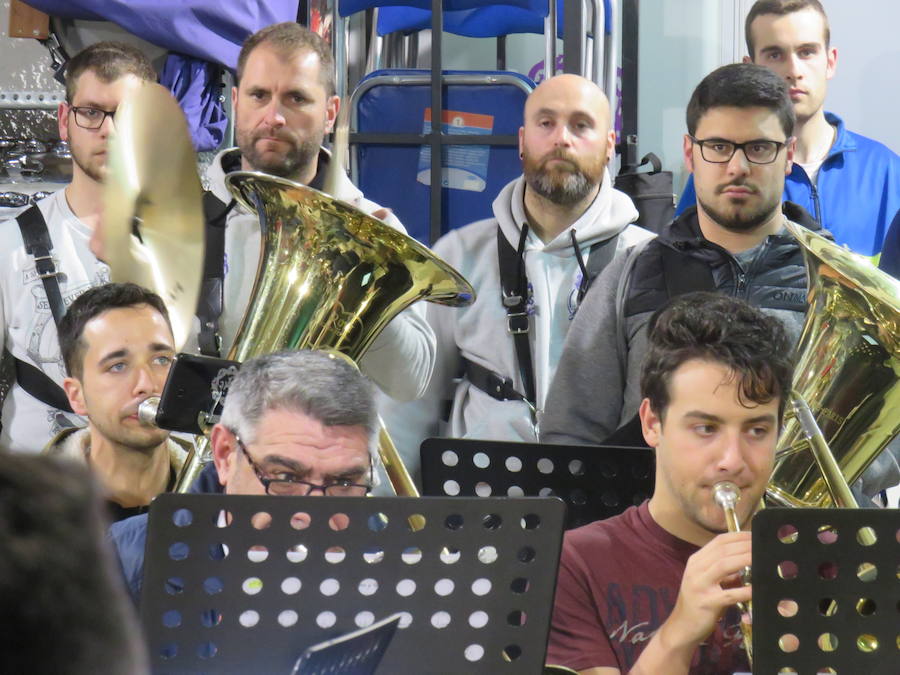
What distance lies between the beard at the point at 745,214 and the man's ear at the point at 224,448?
118 cm

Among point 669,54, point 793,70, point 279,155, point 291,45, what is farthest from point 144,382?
point 669,54

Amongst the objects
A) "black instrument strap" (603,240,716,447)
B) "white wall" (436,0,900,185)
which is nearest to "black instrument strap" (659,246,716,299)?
"black instrument strap" (603,240,716,447)

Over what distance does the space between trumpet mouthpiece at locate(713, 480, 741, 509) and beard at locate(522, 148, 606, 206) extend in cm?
127

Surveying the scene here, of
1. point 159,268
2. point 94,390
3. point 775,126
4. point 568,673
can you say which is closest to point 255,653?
point 568,673

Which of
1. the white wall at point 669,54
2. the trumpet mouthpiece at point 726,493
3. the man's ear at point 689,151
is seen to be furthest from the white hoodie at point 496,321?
the white wall at point 669,54

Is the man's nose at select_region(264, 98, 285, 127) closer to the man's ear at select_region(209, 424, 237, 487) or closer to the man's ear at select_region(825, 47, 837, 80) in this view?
the man's ear at select_region(209, 424, 237, 487)

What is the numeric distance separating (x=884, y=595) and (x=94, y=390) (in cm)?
167

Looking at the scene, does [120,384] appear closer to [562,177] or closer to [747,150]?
[562,177]

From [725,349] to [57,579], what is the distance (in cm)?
182

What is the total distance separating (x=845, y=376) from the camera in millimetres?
2436

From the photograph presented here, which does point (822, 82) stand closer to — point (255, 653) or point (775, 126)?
point (775, 126)

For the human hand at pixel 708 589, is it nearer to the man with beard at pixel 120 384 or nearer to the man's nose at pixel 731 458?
Answer: the man's nose at pixel 731 458

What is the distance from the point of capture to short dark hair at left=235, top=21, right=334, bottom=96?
3031 mm

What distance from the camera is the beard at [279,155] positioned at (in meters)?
2.95
